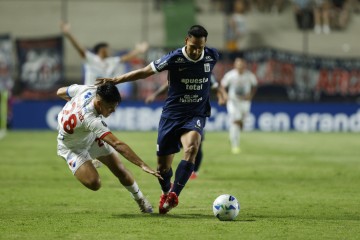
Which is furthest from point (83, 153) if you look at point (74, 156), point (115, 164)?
point (115, 164)

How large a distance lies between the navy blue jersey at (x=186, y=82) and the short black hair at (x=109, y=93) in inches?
41.0

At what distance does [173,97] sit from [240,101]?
40.1ft

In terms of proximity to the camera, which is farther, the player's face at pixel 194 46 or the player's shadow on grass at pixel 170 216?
the player's face at pixel 194 46

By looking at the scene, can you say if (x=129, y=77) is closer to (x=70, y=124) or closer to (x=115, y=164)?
(x=70, y=124)

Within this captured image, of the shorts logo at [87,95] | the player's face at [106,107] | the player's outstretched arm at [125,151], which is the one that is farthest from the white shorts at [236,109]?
the player's outstretched arm at [125,151]

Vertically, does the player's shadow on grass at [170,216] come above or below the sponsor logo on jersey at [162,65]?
below

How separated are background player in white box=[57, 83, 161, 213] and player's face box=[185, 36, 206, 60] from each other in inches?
50.4

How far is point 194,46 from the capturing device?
9984 mm

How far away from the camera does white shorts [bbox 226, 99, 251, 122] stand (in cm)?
2194

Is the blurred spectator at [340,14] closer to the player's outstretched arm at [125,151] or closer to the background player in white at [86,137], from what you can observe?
the background player in white at [86,137]

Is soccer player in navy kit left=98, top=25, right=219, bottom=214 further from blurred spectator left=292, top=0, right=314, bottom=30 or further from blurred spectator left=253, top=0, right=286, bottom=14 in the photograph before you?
blurred spectator left=253, top=0, right=286, bottom=14

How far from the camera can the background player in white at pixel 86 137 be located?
9430mm

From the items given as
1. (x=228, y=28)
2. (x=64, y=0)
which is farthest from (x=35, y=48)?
(x=228, y=28)

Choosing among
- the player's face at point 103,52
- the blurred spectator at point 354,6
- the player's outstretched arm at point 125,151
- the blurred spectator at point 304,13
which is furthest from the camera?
the blurred spectator at point 354,6
